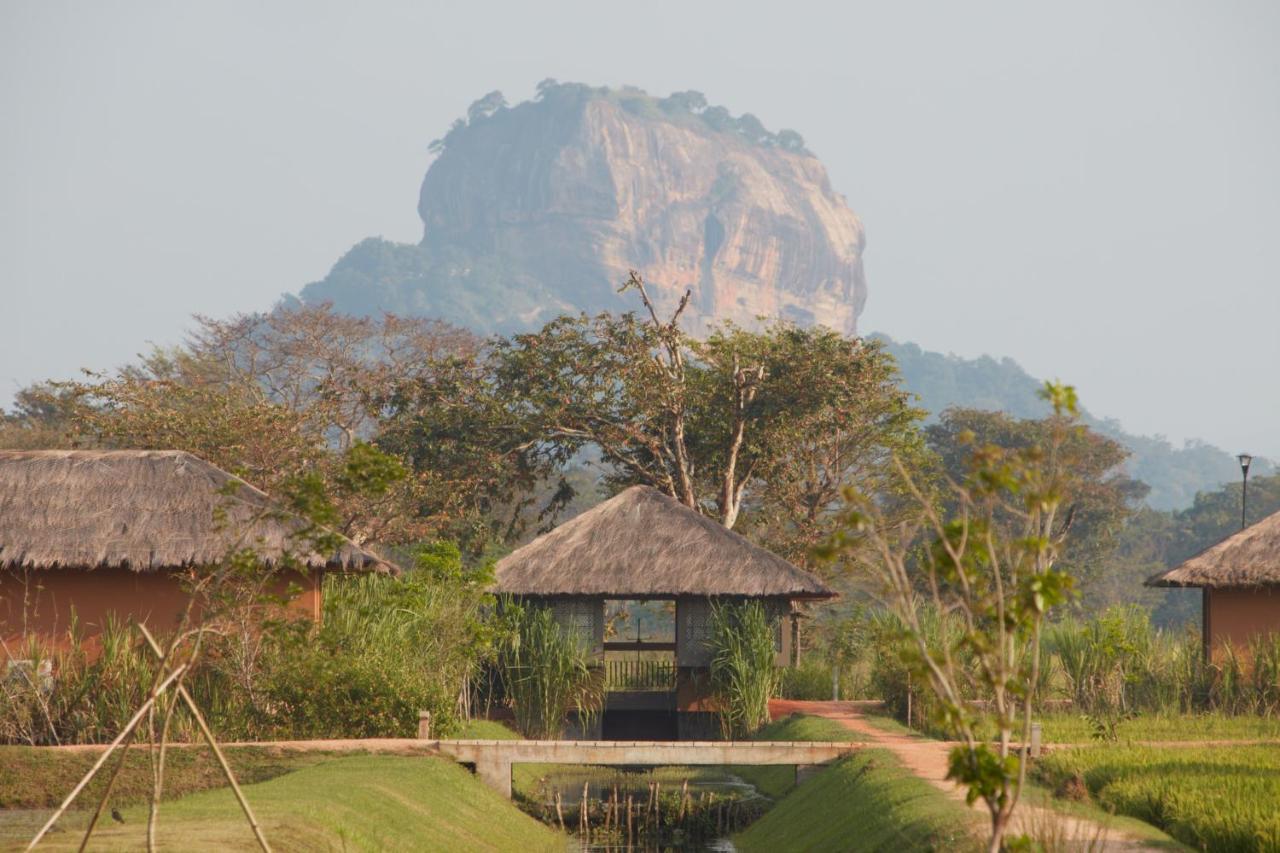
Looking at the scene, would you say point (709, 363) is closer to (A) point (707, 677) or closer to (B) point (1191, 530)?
(A) point (707, 677)

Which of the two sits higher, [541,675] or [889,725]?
[541,675]

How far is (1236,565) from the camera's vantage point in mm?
18312

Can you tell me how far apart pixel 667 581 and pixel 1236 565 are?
648 cm

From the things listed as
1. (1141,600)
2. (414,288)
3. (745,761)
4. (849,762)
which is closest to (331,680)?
(745,761)

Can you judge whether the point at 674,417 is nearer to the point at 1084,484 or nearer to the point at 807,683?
the point at 807,683

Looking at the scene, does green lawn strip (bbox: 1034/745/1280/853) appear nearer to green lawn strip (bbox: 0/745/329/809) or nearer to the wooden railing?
green lawn strip (bbox: 0/745/329/809)

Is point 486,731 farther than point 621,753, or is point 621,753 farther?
point 486,731

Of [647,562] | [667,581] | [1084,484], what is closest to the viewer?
[667,581]

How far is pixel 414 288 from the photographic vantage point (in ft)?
428

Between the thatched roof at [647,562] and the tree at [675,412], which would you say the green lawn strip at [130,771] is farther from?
the tree at [675,412]

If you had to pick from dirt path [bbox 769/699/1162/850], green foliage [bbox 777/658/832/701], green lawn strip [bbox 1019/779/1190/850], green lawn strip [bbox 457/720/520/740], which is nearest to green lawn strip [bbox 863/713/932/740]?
dirt path [bbox 769/699/1162/850]

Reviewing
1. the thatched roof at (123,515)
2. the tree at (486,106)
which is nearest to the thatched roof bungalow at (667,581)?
the thatched roof at (123,515)

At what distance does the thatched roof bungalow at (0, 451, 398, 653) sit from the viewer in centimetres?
1602

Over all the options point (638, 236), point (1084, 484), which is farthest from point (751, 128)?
point (1084, 484)
